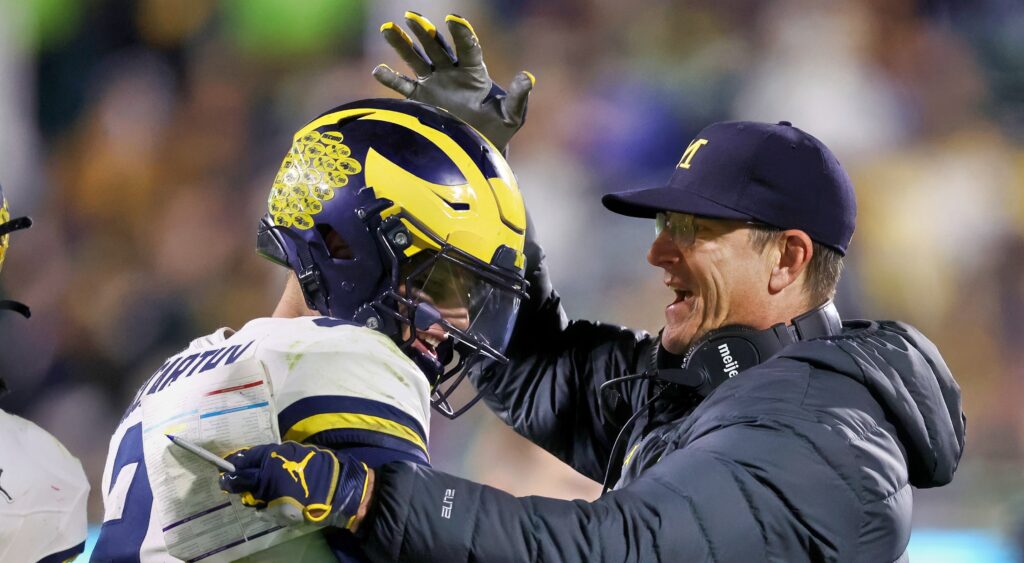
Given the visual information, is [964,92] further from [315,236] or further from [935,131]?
[315,236]

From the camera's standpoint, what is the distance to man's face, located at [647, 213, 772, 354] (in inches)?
92.0

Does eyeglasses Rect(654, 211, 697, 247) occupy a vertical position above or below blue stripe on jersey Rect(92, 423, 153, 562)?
above

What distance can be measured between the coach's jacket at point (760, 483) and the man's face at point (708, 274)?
0.18m

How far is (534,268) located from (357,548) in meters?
1.36

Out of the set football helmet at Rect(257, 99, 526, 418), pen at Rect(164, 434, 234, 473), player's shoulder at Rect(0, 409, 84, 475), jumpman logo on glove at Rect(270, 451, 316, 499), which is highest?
football helmet at Rect(257, 99, 526, 418)

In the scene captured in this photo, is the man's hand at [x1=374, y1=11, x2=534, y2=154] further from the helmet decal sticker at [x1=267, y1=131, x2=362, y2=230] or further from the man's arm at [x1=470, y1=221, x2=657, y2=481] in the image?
the helmet decal sticker at [x1=267, y1=131, x2=362, y2=230]

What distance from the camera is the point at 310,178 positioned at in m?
2.01

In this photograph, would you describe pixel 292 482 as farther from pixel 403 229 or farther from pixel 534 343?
pixel 534 343

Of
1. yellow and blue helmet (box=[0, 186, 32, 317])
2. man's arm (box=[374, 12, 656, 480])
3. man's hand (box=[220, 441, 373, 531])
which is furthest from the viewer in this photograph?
man's arm (box=[374, 12, 656, 480])

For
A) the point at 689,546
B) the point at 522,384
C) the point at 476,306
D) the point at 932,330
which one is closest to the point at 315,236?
the point at 476,306

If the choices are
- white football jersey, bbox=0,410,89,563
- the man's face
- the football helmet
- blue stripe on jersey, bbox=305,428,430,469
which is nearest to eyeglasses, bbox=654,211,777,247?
the man's face

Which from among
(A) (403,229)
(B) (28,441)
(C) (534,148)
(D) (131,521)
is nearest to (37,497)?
(B) (28,441)

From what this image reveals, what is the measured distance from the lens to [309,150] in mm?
2045

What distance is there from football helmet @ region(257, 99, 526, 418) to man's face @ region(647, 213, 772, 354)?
46 centimetres
